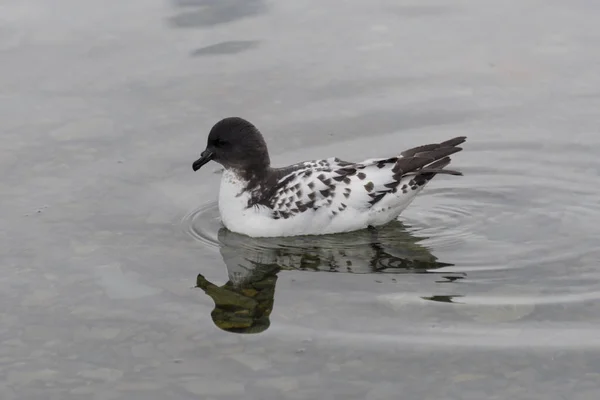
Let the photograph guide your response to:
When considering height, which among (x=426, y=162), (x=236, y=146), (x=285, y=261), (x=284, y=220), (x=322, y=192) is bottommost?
(x=285, y=261)

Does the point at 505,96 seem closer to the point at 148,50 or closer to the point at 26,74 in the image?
the point at 148,50

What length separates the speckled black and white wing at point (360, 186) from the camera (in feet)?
32.4

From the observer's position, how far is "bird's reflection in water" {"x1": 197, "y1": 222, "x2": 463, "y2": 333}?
8.55 meters

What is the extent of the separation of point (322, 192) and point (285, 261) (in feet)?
2.79

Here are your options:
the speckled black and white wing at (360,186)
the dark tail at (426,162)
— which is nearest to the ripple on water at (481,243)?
the speckled black and white wing at (360,186)

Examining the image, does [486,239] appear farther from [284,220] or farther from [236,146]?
[236,146]

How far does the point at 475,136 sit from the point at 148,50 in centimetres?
446

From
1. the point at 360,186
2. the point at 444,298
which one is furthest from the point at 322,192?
the point at 444,298

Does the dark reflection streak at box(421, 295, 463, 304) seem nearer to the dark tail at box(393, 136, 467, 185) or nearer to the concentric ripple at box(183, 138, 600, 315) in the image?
the concentric ripple at box(183, 138, 600, 315)

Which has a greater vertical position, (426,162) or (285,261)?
(426,162)

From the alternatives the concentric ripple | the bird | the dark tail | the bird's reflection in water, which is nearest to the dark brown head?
the bird

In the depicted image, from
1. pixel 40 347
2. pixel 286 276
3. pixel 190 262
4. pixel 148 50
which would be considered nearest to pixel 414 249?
pixel 286 276

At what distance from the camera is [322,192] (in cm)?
991

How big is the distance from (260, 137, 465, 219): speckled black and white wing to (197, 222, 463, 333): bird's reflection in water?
0.27 metres
